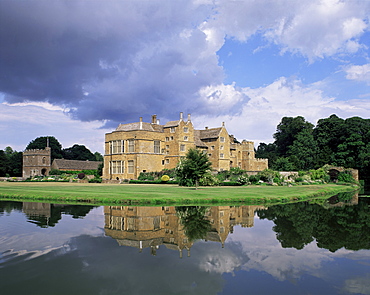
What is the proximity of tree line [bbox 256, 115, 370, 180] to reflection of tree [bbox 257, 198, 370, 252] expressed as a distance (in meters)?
42.8

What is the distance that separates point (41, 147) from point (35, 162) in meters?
25.4

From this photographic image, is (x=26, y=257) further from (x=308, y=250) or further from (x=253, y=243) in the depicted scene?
(x=308, y=250)

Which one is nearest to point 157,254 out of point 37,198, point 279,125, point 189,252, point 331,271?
point 189,252

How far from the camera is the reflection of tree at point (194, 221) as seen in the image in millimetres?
14523

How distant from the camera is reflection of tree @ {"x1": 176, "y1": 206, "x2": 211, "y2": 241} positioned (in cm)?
1452

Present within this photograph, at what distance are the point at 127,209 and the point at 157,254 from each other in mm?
10596

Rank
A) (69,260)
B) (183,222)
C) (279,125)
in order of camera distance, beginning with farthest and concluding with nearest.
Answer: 1. (279,125)
2. (183,222)
3. (69,260)

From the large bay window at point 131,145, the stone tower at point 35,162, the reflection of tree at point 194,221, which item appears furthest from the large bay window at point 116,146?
the reflection of tree at point 194,221

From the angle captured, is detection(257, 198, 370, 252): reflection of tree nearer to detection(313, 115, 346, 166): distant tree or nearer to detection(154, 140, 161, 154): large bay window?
detection(154, 140, 161, 154): large bay window

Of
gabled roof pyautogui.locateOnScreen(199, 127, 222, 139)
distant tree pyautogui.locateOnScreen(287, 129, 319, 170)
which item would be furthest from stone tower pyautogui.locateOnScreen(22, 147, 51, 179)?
distant tree pyautogui.locateOnScreen(287, 129, 319, 170)

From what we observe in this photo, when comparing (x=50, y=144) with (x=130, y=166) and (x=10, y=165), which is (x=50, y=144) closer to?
(x=10, y=165)

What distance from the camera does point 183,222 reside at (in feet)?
55.8

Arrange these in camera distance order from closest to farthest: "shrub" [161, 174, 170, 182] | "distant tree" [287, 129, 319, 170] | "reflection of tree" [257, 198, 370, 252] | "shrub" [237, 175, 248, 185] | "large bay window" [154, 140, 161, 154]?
"reflection of tree" [257, 198, 370, 252] < "shrub" [237, 175, 248, 185] < "shrub" [161, 174, 170, 182] < "large bay window" [154, 140, 161, 154] < "distant tree" [287, 129, 319, 170]

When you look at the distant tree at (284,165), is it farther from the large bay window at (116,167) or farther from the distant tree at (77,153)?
the distant tree at (77,153)
